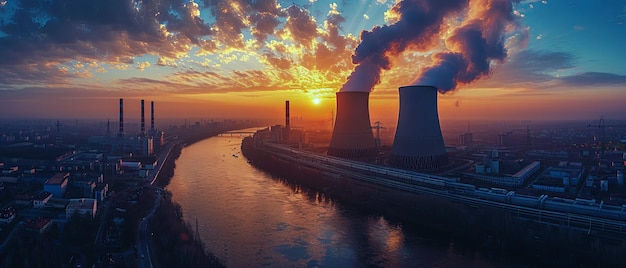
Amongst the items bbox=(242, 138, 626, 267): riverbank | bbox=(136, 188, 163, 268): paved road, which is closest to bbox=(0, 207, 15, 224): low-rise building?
bbox=(136, 188, 163, 268): paved road

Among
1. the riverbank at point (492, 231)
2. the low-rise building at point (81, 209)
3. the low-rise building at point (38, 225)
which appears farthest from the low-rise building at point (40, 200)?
the riverbank at point (492, 231)

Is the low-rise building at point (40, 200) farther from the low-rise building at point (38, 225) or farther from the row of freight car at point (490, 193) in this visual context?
the row of freight car at point (490, 193)


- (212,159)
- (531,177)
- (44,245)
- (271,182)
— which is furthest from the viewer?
(212,159)

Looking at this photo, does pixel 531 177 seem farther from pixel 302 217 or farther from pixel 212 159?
pixel 212 159

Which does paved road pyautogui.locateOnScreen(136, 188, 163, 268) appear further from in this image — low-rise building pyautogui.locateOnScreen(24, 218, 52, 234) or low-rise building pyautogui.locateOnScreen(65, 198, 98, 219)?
low-rise building pyautogui.locateOnScreen(24, 218, 52, 234)

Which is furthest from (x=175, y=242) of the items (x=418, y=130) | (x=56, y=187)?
(x=418, y=130)

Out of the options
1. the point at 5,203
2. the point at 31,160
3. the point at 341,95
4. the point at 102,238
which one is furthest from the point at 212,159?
the point at 102,238
